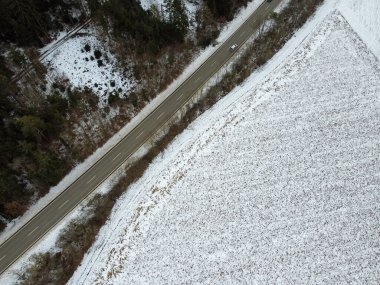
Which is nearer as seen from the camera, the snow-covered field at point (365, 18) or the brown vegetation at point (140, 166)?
the brown vegetation at point (140, 166)

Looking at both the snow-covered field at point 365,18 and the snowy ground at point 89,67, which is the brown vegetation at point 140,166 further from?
the snowy ground at point 89,67

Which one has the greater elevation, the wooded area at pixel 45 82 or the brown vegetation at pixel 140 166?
the wooded area at pixel 45 82

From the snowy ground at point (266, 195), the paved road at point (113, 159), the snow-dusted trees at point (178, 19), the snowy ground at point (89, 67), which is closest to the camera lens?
the snowy ground at point (266, 195)

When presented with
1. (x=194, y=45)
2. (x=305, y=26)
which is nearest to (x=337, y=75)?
(x=305, y=26)

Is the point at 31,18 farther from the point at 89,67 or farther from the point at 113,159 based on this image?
the point at 113,159

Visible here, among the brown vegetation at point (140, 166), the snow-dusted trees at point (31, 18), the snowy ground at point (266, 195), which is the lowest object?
the snowy ground at point (266, 195)

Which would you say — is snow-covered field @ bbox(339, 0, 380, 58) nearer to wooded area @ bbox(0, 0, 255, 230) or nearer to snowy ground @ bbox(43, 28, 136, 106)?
wooded area @ bbox(0, 0, 255, 230)

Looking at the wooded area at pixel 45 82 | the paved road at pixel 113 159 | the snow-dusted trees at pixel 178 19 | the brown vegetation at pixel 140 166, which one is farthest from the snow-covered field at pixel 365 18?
the snow-dusted trees at pixel 178 19
